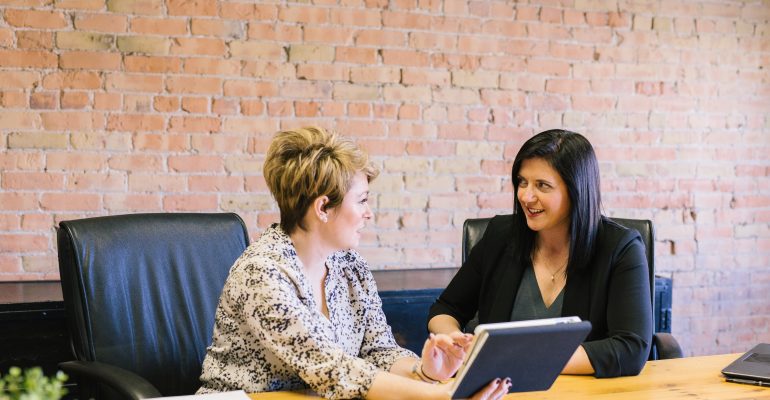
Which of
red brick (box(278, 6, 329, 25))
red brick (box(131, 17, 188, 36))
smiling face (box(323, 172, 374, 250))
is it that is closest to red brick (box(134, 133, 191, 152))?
red brick (box(131, 17, 188, 36))

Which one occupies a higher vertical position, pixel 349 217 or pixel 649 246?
pixel 349 217

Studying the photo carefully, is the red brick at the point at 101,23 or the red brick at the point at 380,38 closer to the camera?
the red brick at the point at 101,23

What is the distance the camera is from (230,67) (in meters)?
3.15

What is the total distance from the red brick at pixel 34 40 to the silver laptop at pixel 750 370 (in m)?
2.39

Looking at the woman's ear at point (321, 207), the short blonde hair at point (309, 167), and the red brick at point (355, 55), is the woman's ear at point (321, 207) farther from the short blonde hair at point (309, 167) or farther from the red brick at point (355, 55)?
the red brick at point (355, 55)

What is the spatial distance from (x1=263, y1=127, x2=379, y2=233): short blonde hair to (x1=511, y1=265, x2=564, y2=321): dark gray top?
679mm

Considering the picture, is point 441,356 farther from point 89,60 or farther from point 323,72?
point 89,60

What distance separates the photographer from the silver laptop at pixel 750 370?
72.8 inches

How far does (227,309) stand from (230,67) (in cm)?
152

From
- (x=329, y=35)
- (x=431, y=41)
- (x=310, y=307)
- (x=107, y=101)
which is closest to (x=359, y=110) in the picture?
(x=329, y=35)

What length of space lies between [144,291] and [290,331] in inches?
25.9

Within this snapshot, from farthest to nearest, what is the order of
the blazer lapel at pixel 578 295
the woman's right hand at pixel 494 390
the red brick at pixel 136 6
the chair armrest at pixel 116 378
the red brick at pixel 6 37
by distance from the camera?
the red brick at pixel 136 6 < the red brick at pixel 6 37 < the blazer lapel at pixel 578 295 < the chair armrest at pixel 116 378 < the woman's right hand at pixel 494 390

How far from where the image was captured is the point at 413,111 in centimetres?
340

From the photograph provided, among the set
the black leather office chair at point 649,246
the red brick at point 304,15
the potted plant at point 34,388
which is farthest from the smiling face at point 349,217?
the red brick at point 304,15
